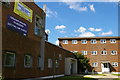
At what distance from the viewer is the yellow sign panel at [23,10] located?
14656 millimetres

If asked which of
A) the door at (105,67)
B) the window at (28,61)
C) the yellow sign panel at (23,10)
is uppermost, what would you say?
the yellow sign panel at (23,10)

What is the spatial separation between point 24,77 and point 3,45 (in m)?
4.09

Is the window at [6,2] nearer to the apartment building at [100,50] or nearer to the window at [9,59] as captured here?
the window at [9,59]

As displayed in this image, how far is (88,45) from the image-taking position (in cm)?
4794

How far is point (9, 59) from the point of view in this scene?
44.6 ft

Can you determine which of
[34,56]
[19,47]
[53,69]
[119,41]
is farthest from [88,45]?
[19,47]

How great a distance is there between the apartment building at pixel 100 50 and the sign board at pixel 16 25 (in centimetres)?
3300

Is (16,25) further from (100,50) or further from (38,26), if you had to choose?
(100,50)

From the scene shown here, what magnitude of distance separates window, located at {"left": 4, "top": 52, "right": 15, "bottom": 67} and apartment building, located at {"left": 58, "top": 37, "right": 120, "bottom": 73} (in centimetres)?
3465

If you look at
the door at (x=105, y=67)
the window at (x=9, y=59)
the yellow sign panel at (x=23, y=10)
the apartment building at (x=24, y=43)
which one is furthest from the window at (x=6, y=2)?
the door at (x=105, y=67)

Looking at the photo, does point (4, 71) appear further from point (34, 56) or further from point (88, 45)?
point (88, 45)

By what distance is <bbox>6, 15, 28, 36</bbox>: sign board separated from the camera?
13540 mm

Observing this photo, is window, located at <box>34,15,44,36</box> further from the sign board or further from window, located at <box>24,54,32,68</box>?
window, located at <box>24,54,32,68</box>

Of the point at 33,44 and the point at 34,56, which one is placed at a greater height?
the point at 33,44
